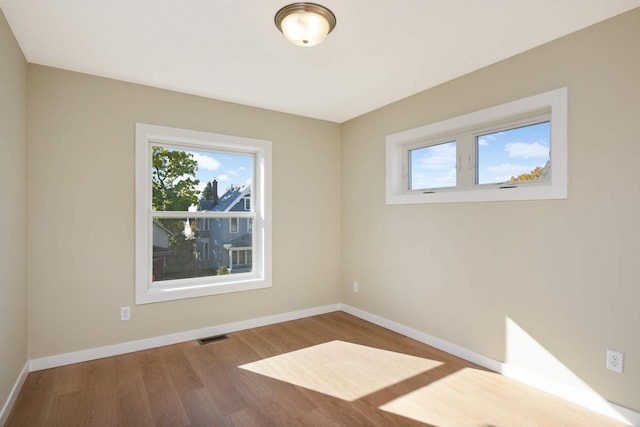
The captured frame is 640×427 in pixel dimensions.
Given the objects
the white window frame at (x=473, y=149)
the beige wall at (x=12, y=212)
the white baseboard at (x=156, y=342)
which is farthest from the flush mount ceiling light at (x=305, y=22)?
the white baseboard at (x=156, y=342)

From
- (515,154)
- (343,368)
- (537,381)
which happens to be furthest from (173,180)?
(537,381)

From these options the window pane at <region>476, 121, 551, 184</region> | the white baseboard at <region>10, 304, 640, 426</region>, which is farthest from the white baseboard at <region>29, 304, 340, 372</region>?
the window pane at <region>476, 121, 551, 184</region>

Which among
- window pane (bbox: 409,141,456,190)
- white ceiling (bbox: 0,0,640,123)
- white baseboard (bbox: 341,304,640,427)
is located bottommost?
white baseboard (bbox: 341,304,640,427)

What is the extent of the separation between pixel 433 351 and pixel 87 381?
287cm

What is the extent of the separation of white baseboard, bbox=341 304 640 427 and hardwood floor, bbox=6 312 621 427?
6 centimetres

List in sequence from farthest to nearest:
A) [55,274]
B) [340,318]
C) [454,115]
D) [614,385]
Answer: [340,318]
[454,115]
[55,274]
[614,385]

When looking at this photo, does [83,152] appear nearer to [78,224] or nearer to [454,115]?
[78,224]

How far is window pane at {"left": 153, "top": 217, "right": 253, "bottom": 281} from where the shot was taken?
3.41 metres

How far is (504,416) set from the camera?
83.4 inches

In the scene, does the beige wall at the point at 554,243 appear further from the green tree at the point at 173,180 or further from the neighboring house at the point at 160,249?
the neighboring house at the point at 160,249

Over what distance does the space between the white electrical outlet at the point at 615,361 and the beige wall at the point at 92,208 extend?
121 inches

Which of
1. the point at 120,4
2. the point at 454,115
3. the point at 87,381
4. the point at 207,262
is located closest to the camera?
the point at 120,4

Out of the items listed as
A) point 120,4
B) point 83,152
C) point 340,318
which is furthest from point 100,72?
point 340,318

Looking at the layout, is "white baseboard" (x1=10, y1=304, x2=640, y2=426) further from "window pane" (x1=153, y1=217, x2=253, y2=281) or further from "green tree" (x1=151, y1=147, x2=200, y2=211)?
"green tree" (x1=151, y1=147, x2=200, y2=211)
